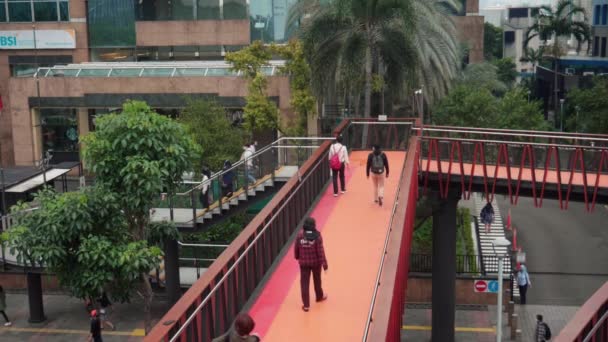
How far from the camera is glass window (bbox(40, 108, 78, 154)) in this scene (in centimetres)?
4366

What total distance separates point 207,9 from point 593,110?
2328 cm

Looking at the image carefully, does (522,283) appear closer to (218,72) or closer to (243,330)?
(218,72)

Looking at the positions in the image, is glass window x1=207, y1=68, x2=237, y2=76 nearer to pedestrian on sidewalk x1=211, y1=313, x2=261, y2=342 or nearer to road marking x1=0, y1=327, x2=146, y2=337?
road marking x1=0, y1=327, x2=146, y2=337

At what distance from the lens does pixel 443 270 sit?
2478 cm

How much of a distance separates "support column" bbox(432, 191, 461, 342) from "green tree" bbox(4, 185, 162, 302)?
9.11 m

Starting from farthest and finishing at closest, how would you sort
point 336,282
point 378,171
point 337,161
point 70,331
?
point 70,331 → point 337,161 → point 378,171 → point 336,282

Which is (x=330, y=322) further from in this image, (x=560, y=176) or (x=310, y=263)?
(x=560, y=176)

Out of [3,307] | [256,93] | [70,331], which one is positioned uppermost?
[256,93]

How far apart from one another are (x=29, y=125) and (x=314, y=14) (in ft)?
64.0

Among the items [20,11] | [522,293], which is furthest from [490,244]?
[20,11]

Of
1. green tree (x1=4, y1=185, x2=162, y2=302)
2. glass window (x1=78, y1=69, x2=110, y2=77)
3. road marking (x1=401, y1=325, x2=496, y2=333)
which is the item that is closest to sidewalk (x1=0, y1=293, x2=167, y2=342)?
green tree (x1=4, y1=185, x2=162, y2=302)

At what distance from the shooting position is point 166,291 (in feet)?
91.6

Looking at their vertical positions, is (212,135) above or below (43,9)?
below

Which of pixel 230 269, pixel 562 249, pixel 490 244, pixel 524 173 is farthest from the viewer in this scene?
pixel 562 249
